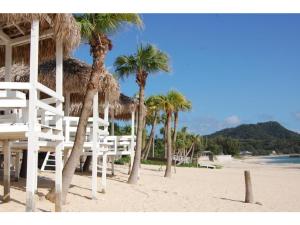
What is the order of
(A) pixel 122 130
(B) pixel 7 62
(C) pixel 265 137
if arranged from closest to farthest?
(B) pixel 7 62 → (A) pixel 122 130 → (C) pixel 265 137

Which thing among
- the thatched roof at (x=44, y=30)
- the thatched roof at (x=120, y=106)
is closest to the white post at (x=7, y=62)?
the thatched roof at (x=44, y=30)

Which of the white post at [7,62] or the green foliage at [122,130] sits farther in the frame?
the green foliage at [122,130]

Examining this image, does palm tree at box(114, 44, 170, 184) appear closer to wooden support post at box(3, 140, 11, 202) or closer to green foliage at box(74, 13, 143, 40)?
green foliage at box(74, 13, 143, 40)

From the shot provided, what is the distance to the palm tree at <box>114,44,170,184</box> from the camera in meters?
18.8

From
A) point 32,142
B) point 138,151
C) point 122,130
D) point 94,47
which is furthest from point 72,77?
point 122,130

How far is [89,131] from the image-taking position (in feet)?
46.0

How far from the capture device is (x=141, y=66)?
62.4ft

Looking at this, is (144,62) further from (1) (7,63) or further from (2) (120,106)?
(1) (7,63)

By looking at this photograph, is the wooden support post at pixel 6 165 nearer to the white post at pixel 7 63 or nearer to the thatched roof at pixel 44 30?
the white post at pixel 7 63

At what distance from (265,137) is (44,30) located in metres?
183

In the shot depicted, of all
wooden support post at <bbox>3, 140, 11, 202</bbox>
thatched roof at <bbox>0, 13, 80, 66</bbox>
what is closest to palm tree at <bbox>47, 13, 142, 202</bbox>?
wooden support post at <bbox>3, 140, 11, 202</bbox>

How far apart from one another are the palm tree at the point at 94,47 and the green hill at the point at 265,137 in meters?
143

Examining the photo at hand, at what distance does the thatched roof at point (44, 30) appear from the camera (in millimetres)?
8219
